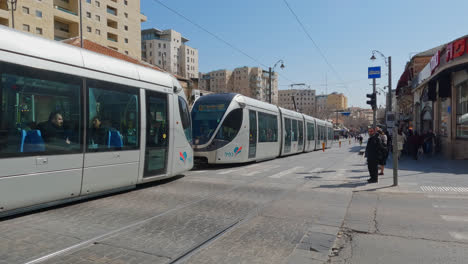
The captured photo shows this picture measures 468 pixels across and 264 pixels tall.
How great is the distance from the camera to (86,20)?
157 feet

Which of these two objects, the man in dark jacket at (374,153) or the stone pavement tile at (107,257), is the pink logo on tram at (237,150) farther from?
the stone pavement tile at (107,257)

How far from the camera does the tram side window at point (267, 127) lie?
15.0 meters

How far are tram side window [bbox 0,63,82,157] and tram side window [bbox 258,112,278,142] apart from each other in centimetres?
981

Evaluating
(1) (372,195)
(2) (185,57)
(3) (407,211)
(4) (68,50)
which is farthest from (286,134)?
(2) (185,57)

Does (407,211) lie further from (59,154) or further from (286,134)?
(286,134)

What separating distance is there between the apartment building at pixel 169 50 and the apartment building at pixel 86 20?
38.8 m

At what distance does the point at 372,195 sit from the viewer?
783 centimetres

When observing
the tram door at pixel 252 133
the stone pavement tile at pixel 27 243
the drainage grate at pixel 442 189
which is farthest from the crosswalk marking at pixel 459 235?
the tram door at pixel 252 133

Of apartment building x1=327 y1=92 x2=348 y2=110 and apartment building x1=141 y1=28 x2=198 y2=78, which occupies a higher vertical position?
apartment building x1=141 y1=28 x2=198 y2=78

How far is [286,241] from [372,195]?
14.2 ft

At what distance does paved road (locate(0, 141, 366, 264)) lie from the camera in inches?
155

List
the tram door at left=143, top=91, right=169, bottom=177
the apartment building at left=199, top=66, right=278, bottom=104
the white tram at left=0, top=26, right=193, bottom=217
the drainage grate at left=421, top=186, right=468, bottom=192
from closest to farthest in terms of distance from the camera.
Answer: the white tram at left=0, top=26, right=193, bottom=217, the tram door at left=143, top=91, right=169, bottom=177, the drainage grate at left=421, top=186, right=468, bottom=192, the apartment building at left=199, top=66, right=278, bottom=104

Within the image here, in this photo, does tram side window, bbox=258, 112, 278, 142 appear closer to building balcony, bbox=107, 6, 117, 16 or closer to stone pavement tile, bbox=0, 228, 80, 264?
stone pavement tile, bbox=0, 228, 80, 264

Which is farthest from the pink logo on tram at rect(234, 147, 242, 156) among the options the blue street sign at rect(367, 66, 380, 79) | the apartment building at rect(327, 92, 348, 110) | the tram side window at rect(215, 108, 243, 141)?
the apartment building at rect(327, 92, 348, 110)
